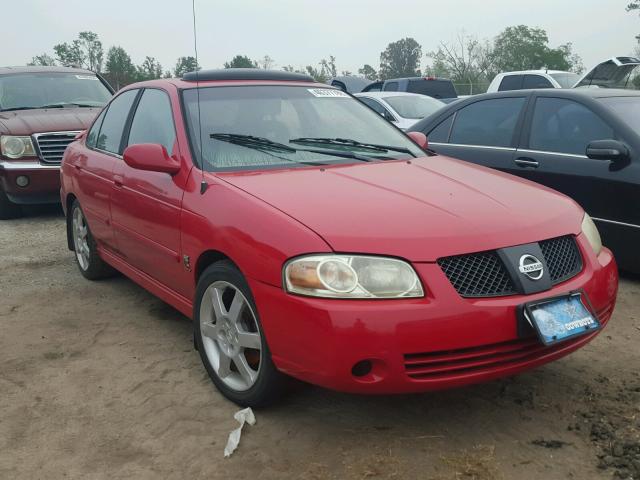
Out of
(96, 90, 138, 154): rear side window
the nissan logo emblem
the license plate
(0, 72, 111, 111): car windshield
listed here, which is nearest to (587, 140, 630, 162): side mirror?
the license plate

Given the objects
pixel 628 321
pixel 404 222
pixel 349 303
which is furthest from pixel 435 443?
pixel 628 321

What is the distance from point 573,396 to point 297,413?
1.28 metres

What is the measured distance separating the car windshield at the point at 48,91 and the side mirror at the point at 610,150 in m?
6.21

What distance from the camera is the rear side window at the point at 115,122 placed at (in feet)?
14.6

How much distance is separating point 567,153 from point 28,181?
565cm

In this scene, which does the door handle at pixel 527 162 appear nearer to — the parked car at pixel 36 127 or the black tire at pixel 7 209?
the parked car at pixel 36 127

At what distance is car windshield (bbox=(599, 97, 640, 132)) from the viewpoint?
4.80 m

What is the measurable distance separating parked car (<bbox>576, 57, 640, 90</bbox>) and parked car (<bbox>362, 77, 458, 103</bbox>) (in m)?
7.45

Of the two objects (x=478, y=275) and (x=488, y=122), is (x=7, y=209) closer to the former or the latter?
(x=488, y=122)

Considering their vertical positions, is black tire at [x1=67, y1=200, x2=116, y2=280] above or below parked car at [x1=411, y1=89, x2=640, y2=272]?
below

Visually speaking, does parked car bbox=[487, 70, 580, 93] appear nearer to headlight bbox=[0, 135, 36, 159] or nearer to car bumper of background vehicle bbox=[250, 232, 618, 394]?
headlight bbox=[0, 135, 36, 159]

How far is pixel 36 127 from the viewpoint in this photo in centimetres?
745

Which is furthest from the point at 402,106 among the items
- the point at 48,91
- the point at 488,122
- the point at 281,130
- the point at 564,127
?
the point at 281,130

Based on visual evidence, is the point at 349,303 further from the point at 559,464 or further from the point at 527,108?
the point at 527,108
